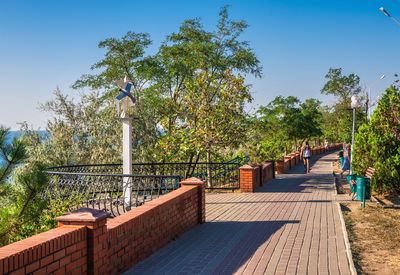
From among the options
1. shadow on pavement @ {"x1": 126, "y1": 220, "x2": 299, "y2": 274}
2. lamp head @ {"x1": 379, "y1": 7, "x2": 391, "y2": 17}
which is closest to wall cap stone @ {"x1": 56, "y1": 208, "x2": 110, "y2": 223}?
shadow on pavement @ {"x1": 126, "y1": 220, "x2": 299, "y2": 274}

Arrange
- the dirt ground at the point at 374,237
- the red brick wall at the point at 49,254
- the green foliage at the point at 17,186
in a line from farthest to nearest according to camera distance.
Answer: the dirt ground at the point at 374,237, the green foliage at the point at 17,186, the red brick wall at the point at 49,254

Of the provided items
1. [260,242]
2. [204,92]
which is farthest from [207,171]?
[260,242]

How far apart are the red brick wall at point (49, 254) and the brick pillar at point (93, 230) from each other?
0.24 ft

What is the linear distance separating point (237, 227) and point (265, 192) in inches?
268

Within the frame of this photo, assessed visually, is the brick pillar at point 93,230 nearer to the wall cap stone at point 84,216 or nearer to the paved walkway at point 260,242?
the wall cap stone at point 84,216

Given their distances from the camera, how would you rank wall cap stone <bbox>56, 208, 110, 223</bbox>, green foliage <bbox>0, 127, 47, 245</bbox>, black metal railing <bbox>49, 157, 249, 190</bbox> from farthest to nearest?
black metal railing <bbox>49, 157, 249, 190</bbox>
wall cap stone <bbox>56, 208, 110, 223</bbox>
green foliage <bbox>0, 127, 47, 245</bbox>

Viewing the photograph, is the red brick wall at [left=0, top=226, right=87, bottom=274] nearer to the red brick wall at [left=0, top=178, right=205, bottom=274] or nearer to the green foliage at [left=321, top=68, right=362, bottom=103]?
the red brick wall at [left=0, top=178, right=205, bottom=274]

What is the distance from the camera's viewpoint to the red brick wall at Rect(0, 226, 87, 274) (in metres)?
4.59

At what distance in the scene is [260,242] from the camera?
9062 mm

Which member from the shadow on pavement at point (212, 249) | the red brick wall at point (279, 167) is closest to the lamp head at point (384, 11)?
the shadow on pavement at point (212, 249)

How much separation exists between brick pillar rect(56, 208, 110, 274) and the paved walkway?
1.02 m

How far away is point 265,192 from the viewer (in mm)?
17281

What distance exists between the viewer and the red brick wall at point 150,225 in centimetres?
688

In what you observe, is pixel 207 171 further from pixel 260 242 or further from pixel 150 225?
pixel 150 225
